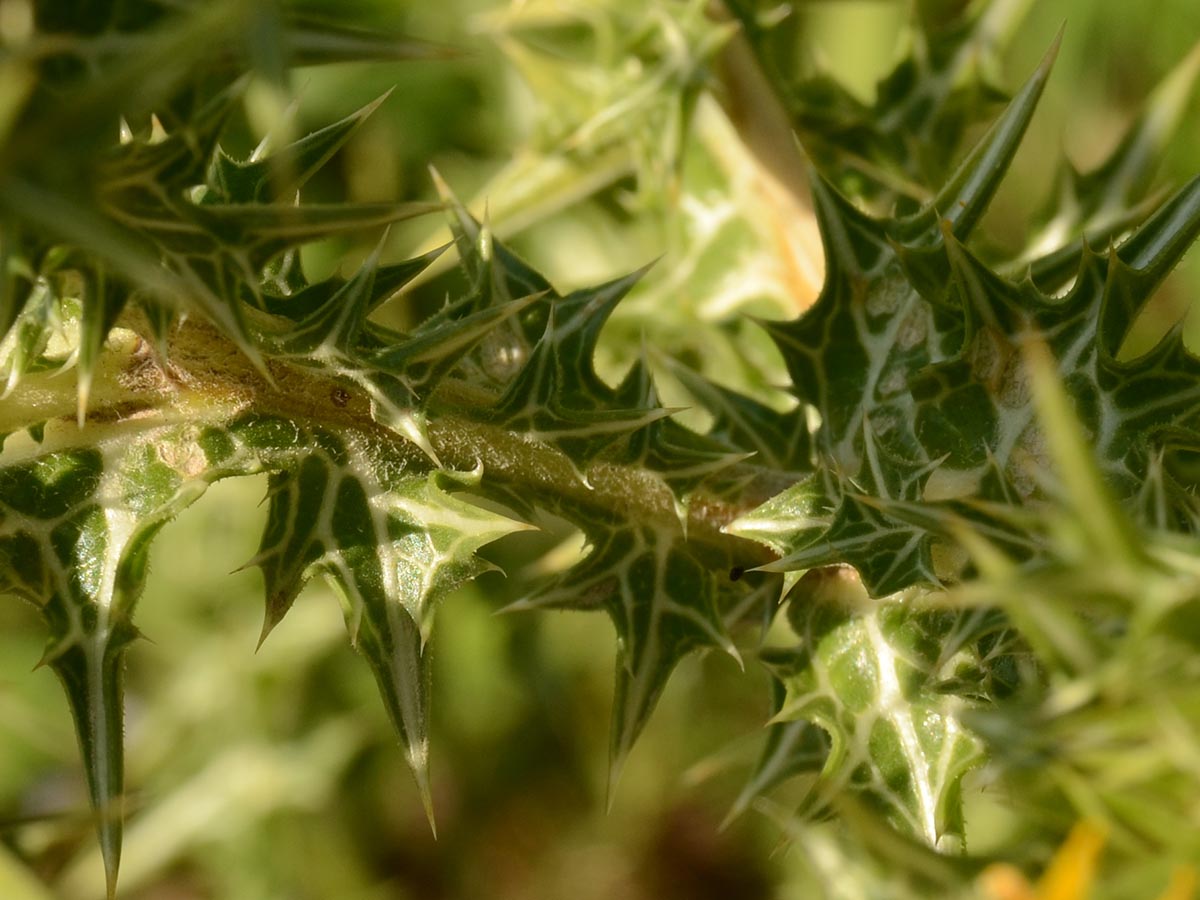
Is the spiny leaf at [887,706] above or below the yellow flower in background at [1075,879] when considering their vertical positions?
below

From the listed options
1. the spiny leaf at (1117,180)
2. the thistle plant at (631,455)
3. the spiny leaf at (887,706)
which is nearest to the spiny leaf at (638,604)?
the thistle plant at (631,455)

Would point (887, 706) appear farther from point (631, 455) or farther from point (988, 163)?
point (988, 163)

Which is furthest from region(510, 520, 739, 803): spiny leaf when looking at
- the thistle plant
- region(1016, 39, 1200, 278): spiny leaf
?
region(1016, 39, 1200, 278): spiny leaf

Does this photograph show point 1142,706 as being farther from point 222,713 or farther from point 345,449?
point 222,713

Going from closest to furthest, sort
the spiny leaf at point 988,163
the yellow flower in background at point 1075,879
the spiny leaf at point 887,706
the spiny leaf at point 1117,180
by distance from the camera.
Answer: the yellow flower in background at point 1075,879, the spiny leaf at point 887,706, the spiny leaf at point 988,163, the spiny leaf at point 1117,180

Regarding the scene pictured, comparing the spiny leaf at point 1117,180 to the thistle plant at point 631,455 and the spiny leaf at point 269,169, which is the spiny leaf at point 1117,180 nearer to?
the thistle plant at point 631,455

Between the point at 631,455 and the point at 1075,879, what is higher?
the point at 1075,879

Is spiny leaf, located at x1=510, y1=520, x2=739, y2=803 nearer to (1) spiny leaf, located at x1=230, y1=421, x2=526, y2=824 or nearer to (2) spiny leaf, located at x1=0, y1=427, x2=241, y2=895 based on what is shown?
(1) spiny leaf, located at x1=230, y1=421, x2=526, y2=824

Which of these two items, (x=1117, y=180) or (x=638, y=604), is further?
(x=1117, y=180)

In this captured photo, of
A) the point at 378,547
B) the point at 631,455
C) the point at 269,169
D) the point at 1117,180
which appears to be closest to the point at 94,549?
the point at 378,547
